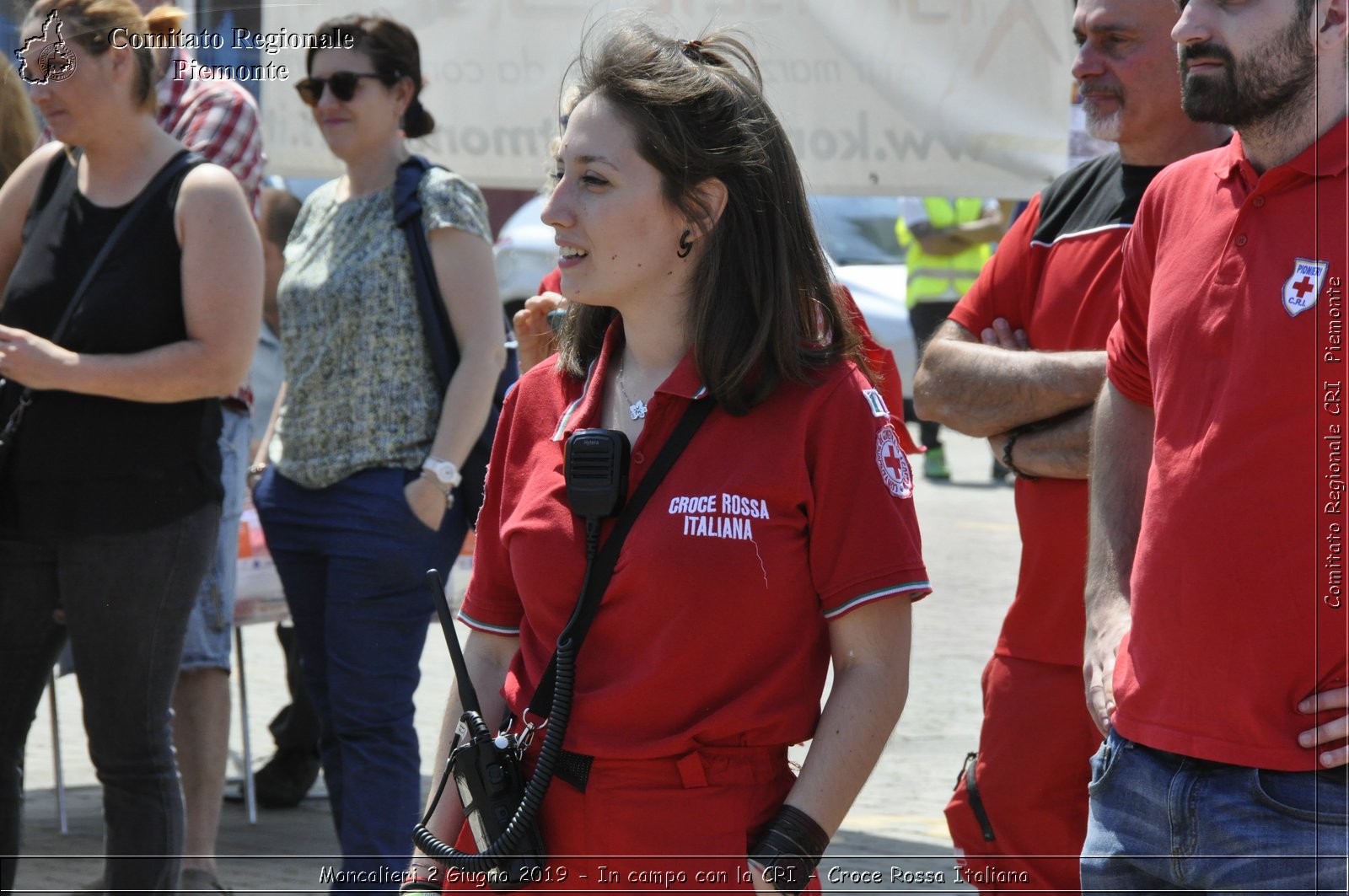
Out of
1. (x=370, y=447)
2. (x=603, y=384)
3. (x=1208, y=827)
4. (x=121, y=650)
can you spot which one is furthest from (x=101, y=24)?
(x=1208, y=827)

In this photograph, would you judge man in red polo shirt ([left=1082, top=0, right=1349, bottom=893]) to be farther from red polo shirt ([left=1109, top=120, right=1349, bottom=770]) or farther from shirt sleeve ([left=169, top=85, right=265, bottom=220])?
shirt sleeve ([left=169, top=85, right=265, bottom=220])

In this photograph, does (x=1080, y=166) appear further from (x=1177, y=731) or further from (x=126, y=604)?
(x=126, y=604)

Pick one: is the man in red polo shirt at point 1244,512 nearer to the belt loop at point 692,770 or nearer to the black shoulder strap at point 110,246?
the belt loop at point 692,770

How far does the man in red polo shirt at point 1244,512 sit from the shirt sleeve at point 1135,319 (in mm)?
151

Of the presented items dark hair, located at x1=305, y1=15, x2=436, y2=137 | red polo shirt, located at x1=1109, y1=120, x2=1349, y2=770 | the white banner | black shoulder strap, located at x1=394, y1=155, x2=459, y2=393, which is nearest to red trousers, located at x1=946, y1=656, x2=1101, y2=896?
red polo shirt, located at x1=1109, y1=120, x2=1349, y2=770

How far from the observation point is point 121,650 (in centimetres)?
405

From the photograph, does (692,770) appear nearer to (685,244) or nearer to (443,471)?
(685,244)

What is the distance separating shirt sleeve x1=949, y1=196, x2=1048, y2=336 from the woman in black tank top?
72.0 inches

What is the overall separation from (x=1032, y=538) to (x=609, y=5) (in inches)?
112

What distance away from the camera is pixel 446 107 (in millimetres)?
6172

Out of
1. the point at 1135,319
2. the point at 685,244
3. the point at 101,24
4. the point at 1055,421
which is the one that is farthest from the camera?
the point at 101,24

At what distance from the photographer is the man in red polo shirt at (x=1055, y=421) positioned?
353 cm

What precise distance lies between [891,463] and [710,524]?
310 mm

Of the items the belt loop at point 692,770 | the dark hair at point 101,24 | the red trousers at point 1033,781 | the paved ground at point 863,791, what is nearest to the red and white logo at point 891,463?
the belt loop at point 692,770
